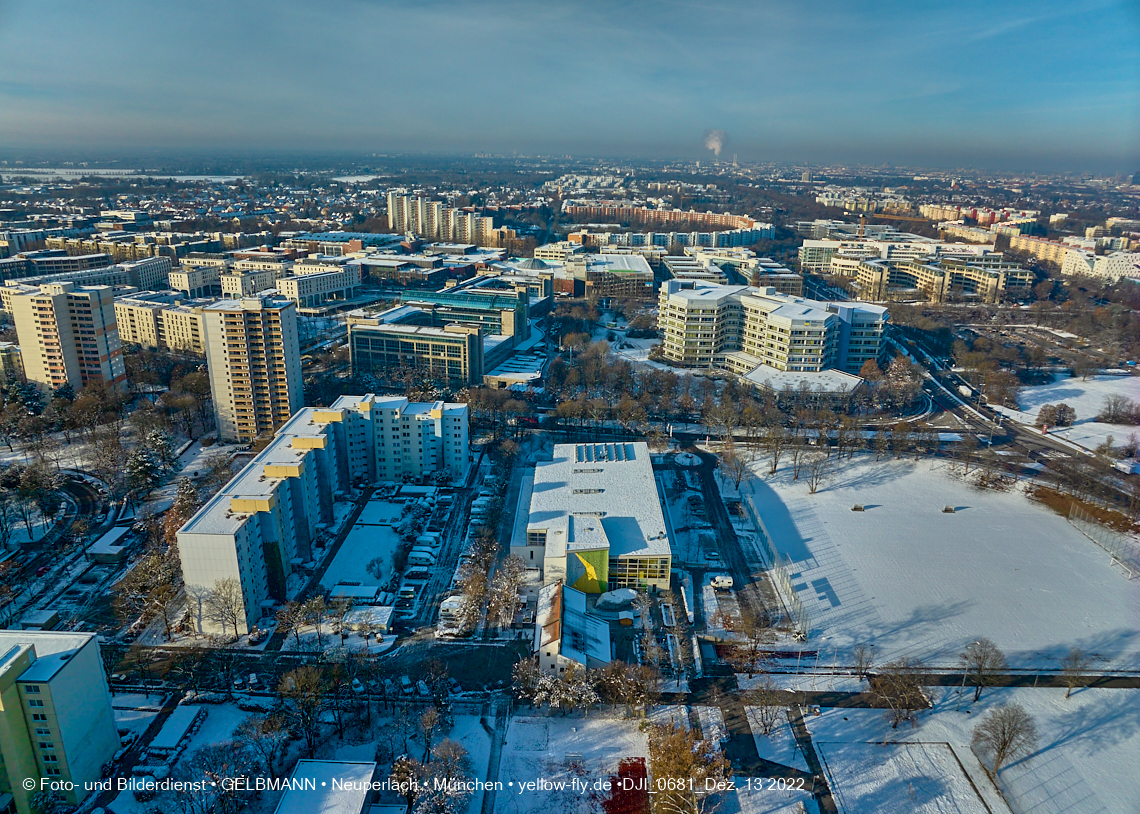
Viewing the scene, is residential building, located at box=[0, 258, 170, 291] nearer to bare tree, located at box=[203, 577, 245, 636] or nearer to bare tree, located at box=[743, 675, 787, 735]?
bare tree, located at box=[203, 577, 245, 636]

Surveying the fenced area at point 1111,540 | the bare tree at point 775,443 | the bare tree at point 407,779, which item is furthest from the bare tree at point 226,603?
the fenced area at point 1111,540

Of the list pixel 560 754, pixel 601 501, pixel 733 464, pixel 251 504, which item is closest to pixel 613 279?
pixel 733 464

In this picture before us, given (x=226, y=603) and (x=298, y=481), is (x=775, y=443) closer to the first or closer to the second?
(x=298, y=481)

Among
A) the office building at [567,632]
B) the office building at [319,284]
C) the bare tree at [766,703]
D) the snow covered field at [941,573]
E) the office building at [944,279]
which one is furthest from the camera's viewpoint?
the office building at [944,279]

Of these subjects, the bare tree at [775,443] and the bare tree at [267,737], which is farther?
the bare tree at [775,443]

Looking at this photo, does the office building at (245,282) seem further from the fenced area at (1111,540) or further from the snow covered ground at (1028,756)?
the fenced area at (1111,540)

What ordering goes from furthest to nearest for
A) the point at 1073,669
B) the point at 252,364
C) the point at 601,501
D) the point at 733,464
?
the point at 252,364, the point at 733,464, the point at 601,501, the point at 1073,669
